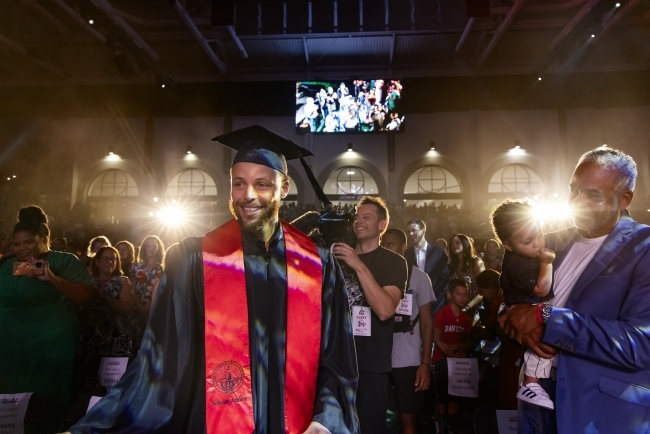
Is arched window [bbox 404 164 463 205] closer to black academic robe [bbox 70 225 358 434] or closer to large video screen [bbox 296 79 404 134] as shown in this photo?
large video screen [bbox 296 79 404 134]

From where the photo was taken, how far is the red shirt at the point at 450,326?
181 inches

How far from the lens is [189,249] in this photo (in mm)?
1834

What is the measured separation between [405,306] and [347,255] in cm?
102

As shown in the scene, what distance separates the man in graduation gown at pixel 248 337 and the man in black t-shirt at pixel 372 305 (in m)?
0.93

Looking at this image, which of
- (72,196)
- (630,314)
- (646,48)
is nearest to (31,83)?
(72,196)

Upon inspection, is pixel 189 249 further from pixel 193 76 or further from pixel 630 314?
pixel 193 76

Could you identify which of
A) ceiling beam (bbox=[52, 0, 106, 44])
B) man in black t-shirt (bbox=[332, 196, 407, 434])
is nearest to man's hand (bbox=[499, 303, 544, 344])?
man in black t-shirt (bbox=[332, 196, 407, 434])

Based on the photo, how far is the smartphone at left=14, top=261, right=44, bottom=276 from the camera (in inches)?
127

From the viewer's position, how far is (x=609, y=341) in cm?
165

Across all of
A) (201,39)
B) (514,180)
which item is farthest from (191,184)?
(514,180)

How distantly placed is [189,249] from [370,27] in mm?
13176

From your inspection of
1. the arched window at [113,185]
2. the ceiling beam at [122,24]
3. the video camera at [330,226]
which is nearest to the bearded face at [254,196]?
the video camera at [330,226]

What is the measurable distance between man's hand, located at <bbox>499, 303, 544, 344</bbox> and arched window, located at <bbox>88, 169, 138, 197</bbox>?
1563cm

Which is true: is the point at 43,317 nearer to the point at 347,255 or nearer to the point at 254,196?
the point at 347,255
